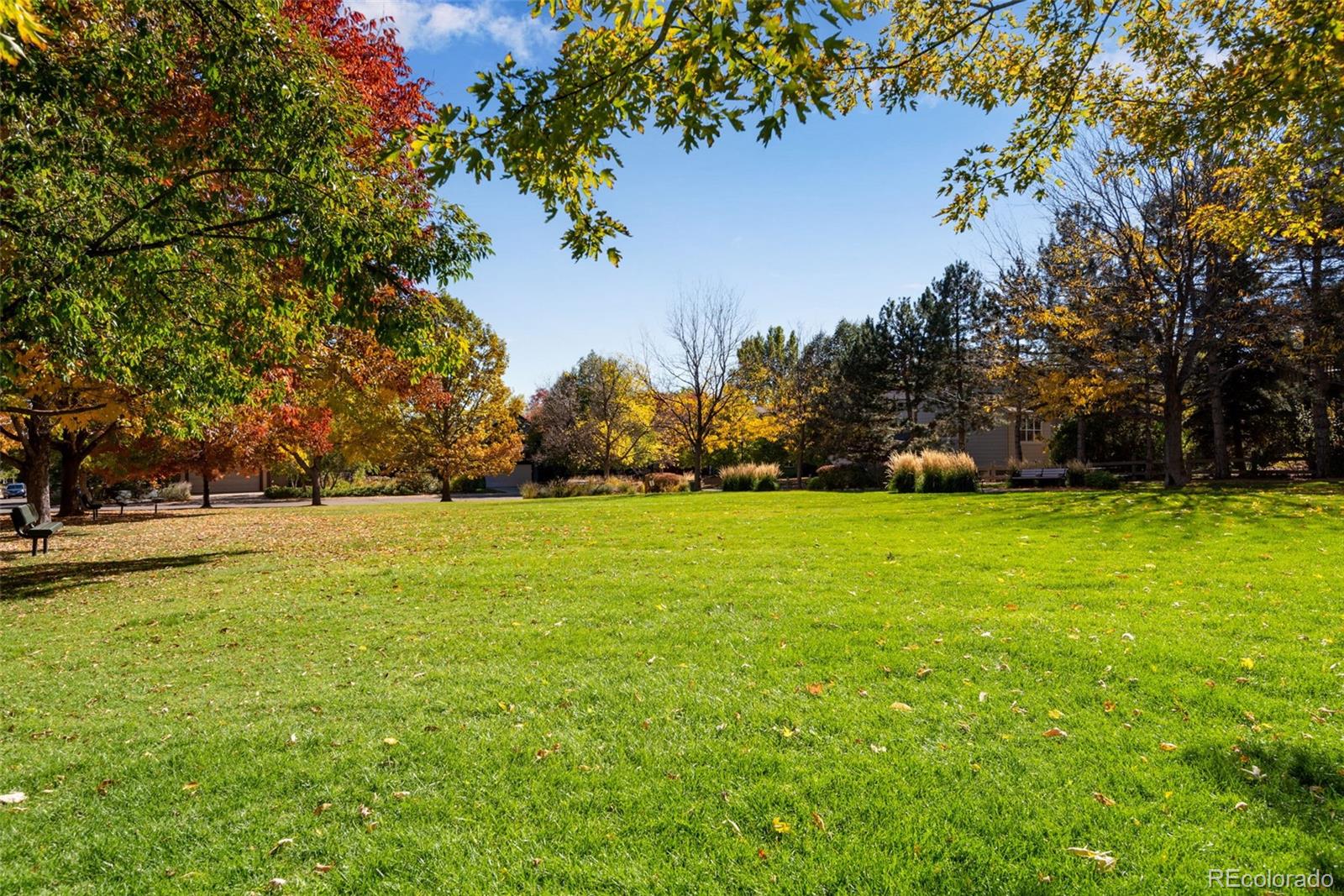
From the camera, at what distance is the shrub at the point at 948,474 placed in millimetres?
19844

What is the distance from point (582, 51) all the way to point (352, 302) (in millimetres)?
4062

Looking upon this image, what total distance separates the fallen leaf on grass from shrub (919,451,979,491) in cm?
1831

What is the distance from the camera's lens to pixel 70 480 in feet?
69.2

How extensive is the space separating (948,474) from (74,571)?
2025 centimetres

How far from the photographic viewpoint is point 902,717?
4023 mm

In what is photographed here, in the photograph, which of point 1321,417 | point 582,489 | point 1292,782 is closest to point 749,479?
point 582,489

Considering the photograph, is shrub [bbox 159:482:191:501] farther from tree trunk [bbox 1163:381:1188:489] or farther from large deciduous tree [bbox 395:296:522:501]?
tree trunk [bbox 1163:381:1188:489]

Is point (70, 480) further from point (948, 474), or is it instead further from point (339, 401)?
point (948, 474)

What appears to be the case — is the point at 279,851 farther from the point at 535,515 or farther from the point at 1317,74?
the point at 535,515

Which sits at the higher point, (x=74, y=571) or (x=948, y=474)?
(x=948, y=474)

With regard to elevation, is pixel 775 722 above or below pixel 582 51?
below

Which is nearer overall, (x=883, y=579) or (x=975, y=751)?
(x=975, y=751)

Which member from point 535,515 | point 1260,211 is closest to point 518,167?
point 1260,211

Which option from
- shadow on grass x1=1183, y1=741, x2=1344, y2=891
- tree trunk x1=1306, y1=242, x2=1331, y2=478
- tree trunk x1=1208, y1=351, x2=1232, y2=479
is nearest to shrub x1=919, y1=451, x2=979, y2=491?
tree trunk x1=1208, y1=351, x2=1232, y2=479
